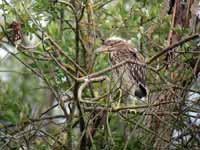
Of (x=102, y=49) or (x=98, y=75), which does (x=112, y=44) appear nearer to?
(x=102, y=49)

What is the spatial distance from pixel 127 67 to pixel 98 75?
1.26 m

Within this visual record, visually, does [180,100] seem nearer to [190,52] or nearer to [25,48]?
[190,52]

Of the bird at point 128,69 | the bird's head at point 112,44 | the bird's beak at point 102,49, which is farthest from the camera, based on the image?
the bird's head at point 112,44

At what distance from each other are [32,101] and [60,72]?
A: 9.31 ft

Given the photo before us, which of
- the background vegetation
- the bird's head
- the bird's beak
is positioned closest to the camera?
the background vegetation

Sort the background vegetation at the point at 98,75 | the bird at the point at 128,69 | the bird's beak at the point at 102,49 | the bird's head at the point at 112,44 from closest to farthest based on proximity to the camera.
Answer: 1. the background vegetation at the point at 98,75
2. the bird at the point at 128,69
3. the bird's beak at the point at 102,49
4. the bird's head at the point at 112,44

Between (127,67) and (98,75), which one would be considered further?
(127,67)

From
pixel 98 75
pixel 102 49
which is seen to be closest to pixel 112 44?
pixel 102 49

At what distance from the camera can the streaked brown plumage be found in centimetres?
475

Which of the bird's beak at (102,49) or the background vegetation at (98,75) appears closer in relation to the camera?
the background vegetation at (98,75)

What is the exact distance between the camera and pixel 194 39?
12.9ft

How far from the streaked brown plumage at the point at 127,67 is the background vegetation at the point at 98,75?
8 cm

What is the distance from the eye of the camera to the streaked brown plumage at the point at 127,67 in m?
4.75

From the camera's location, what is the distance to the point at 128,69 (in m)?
5.05
